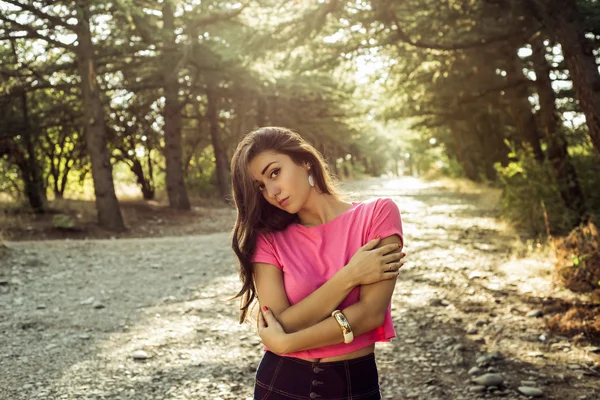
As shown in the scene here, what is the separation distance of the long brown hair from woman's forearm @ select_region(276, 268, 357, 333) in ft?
0.91

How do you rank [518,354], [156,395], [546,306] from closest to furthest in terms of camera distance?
[156,395]
[518,354]
[546,306]

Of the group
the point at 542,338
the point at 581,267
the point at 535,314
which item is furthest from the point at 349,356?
the point at 581,267

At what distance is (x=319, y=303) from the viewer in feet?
7.59

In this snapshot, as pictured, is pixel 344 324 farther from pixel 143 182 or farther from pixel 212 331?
pixel 143 182

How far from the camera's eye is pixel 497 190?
23172 millimetres

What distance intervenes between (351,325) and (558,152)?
33.9 feet

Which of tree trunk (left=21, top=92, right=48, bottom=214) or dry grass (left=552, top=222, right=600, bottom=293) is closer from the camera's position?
dry grass (left=552, top=222, right=600, bottom=293)

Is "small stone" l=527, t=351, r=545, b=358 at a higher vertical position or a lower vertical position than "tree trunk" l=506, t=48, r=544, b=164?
lower

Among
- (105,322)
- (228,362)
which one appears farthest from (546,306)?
(105,322)

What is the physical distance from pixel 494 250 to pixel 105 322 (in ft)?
20.7

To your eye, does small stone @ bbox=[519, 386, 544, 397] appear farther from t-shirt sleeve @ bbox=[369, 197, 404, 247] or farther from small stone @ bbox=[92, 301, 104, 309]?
small stone @ bbox=[92, 301, 104, 309]

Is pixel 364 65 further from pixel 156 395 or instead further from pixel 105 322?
pixel 156 395

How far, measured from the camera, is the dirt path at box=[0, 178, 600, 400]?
192 inches

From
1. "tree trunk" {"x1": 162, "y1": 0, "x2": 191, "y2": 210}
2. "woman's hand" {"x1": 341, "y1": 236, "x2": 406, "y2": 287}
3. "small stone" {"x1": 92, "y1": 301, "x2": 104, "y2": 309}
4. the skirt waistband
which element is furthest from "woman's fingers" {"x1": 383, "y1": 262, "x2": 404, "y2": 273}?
"tree trunk" {"x1": 162, "y1": 0, "x2": 191, "y2": 210}
